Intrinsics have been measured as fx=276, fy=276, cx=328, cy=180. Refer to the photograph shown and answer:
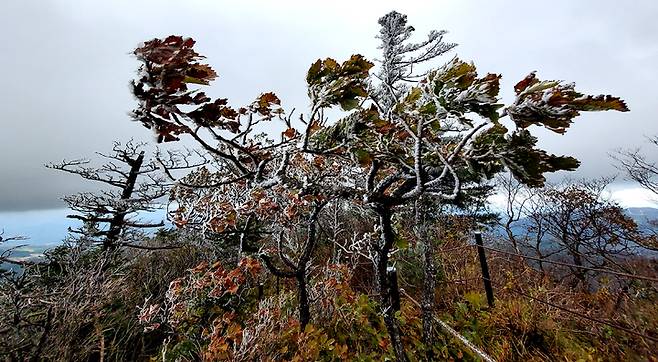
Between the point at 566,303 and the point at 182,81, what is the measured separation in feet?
26.0

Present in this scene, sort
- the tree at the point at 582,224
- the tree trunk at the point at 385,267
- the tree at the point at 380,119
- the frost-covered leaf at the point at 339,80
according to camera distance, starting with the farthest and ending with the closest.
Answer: the tree at the point at 582,224 → the tree trunk at the point at 385,267 → the frost-covered leaf at the point at 339,80 → the tree at the point at 380,119

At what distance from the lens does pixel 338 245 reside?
18.5ft

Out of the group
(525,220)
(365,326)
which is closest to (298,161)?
(365,326)

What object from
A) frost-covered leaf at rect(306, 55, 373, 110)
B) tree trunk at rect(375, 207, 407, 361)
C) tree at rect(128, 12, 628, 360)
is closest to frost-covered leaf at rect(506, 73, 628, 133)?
tree at rect(128, 12, 628, 360)

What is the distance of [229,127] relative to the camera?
4.61ft

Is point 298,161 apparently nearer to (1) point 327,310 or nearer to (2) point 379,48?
(1) point 327,310

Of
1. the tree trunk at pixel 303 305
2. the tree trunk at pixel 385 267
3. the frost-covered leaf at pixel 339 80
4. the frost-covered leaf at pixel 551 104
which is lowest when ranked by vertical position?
the tree trunk at pixel 303 305

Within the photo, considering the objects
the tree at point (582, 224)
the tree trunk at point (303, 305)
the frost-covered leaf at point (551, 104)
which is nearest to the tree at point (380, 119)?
the frost-covered leaf at point (551, 104)

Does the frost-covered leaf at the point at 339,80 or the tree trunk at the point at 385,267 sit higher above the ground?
the frost-covered leaf at the point at 339,80

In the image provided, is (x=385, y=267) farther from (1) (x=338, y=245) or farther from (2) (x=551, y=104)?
(1) (x=338, y=245)

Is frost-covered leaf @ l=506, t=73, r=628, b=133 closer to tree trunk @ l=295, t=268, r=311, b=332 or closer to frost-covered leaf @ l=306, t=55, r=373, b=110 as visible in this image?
frost-covered leaf @ l=306, t=55, r=373, b=110

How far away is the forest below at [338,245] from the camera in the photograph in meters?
1.34

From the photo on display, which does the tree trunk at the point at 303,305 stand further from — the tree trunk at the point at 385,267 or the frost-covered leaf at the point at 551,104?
the frost-covered leaf at the point at 551,104

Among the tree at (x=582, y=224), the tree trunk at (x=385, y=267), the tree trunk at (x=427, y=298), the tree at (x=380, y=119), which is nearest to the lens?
the tree at (x=380, y=119)
